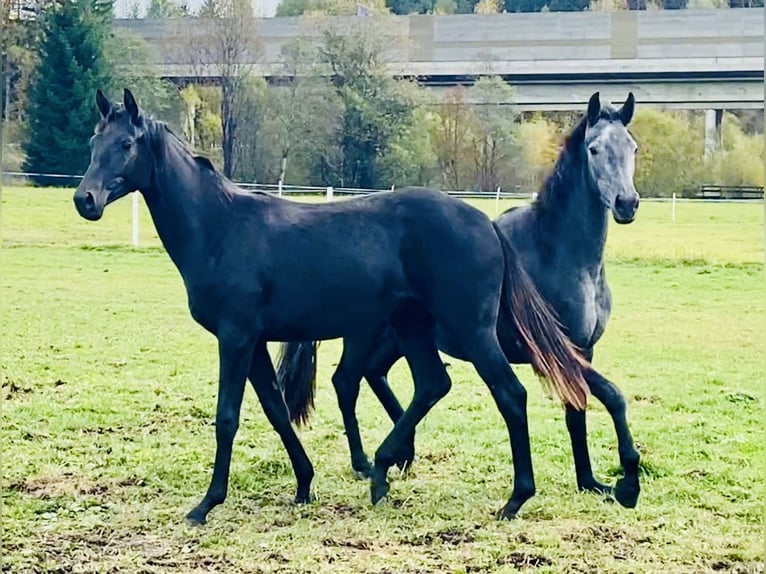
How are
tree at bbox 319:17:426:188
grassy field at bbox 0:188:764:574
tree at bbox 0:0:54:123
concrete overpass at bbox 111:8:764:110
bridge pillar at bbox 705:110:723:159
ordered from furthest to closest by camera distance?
tree at bbox 0:0:54:123, bridge pillar at bbox 705:110:723:159, tree at bbox 319:17:426:188, concrete overpass at bbox 111:8:764:110, grassy field at bbox 0:188:764:574

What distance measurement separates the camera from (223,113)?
11570mm

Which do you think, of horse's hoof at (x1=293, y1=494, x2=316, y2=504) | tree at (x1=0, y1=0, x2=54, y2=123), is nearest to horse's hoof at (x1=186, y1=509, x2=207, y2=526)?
horse's hoof at (x1=293, y1=494, x2=316, y2=504)

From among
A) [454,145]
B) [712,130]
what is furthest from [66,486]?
[712,130]

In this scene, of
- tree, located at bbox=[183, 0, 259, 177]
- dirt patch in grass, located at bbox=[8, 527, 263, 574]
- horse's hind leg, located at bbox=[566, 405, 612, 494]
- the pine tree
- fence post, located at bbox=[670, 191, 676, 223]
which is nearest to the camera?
dirt patch in grass, located at bbox=[8, 527, 263, 574]

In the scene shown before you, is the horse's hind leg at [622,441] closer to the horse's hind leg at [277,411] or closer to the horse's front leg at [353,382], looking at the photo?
the horse's front leg at [353,382]

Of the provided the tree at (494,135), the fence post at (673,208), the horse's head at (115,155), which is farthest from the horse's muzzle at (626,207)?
the fence post at (673,208)

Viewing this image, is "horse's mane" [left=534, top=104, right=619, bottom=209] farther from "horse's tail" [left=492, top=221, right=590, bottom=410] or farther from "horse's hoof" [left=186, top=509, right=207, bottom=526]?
"horse's hoof" [left=186, top=509, right=207, bottom=526]

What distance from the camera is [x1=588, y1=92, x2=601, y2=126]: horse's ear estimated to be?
4301 millimetres

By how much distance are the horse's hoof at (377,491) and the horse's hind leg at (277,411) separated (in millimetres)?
293

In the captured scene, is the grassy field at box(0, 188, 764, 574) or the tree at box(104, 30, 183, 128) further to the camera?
the tree at box(104, 30, 183, 128)

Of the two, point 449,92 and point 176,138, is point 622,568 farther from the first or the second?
point 449,92

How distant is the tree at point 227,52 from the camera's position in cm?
1169

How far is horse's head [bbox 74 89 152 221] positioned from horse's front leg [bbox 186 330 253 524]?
742 mm

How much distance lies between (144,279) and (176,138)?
9484 mm
